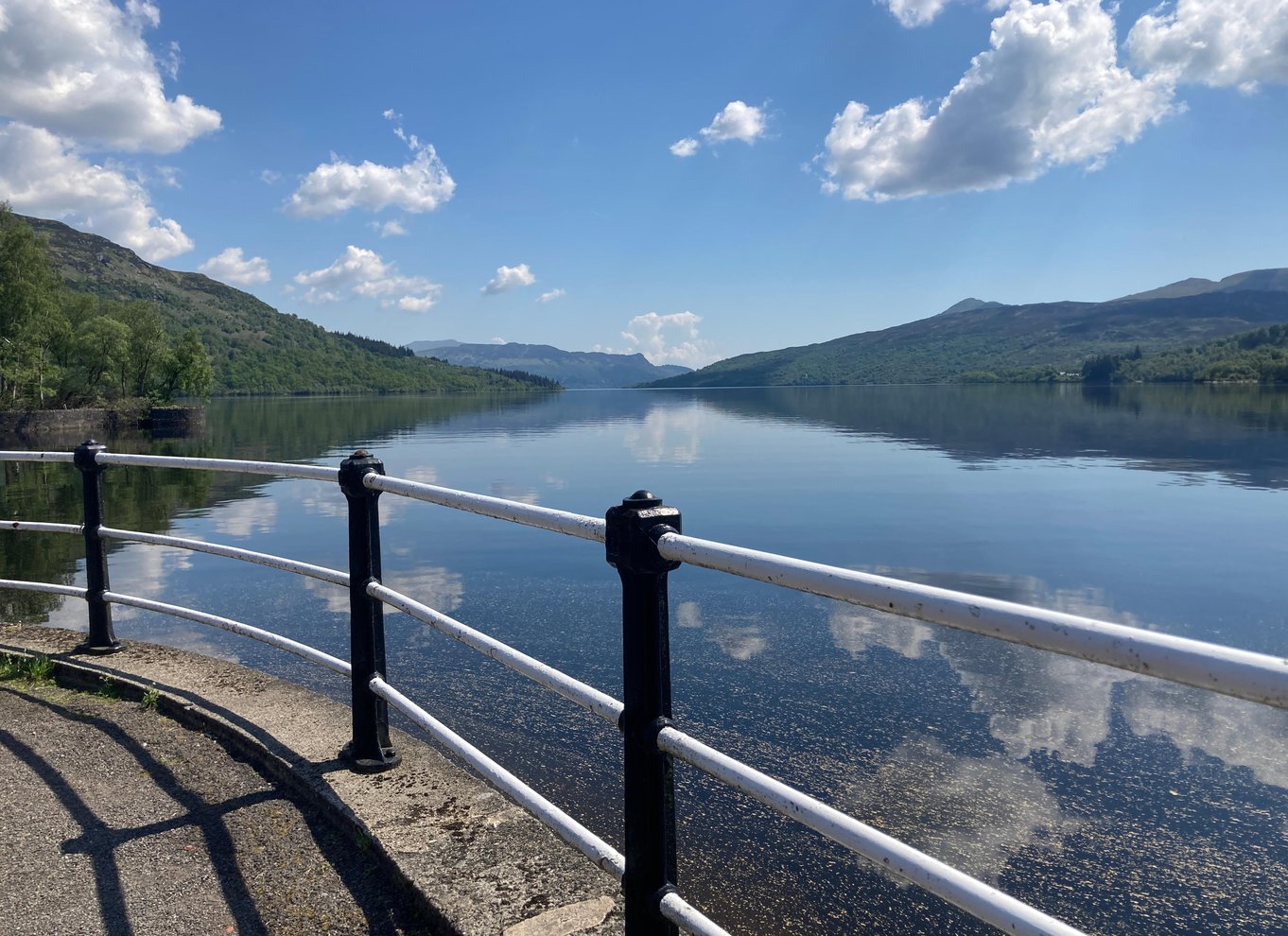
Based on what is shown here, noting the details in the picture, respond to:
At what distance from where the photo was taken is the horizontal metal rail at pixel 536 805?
2.55 meters

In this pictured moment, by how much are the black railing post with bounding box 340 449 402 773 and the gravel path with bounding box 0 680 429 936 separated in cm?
36

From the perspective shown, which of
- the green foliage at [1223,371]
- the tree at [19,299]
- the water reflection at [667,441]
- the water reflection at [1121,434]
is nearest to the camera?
the water reflection at [1121,434]

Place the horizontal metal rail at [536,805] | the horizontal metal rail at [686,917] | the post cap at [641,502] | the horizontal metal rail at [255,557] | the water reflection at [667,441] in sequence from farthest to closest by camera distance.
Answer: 1. the water reflection at [667,441]
2. the horizontal metal rail at [255,557]
3. the horizontal metal rail at [536,805]
4. the post cap at [641,502]
5. the horizontal metal rail at [686,917]

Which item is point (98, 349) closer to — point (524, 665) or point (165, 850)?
point (165, 850)

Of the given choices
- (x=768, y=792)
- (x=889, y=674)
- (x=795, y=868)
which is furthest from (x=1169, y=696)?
(x=768, y=792)

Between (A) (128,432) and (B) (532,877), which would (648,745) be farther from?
(A) (128,432)

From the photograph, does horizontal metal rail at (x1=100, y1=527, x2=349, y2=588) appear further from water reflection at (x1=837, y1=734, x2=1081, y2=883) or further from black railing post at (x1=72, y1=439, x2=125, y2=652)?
water reflection at (x1=837, y1=734, x2=1081, y2=883)

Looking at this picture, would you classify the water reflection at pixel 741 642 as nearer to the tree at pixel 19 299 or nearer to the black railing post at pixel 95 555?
the black railing post at pixel 95 555

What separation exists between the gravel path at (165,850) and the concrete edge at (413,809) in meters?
0.09

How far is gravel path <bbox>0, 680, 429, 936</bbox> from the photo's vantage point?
288cm

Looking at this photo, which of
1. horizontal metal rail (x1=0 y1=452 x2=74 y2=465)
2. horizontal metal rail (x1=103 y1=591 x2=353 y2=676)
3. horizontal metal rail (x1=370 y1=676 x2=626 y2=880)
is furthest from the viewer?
horizontal metal rail (x1=0 y1=452 x2=74 y2=465)

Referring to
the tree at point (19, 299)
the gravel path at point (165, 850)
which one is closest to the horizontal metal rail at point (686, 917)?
the gravel path at point (165, 850)

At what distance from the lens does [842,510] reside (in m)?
19.3

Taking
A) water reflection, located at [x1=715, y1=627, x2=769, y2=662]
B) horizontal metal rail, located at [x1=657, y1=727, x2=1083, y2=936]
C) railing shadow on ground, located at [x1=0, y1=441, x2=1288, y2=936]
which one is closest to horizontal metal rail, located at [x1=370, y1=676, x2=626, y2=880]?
railing shadow on ground, located at [x1=0, y1=441, x2=1288, y2=936]
